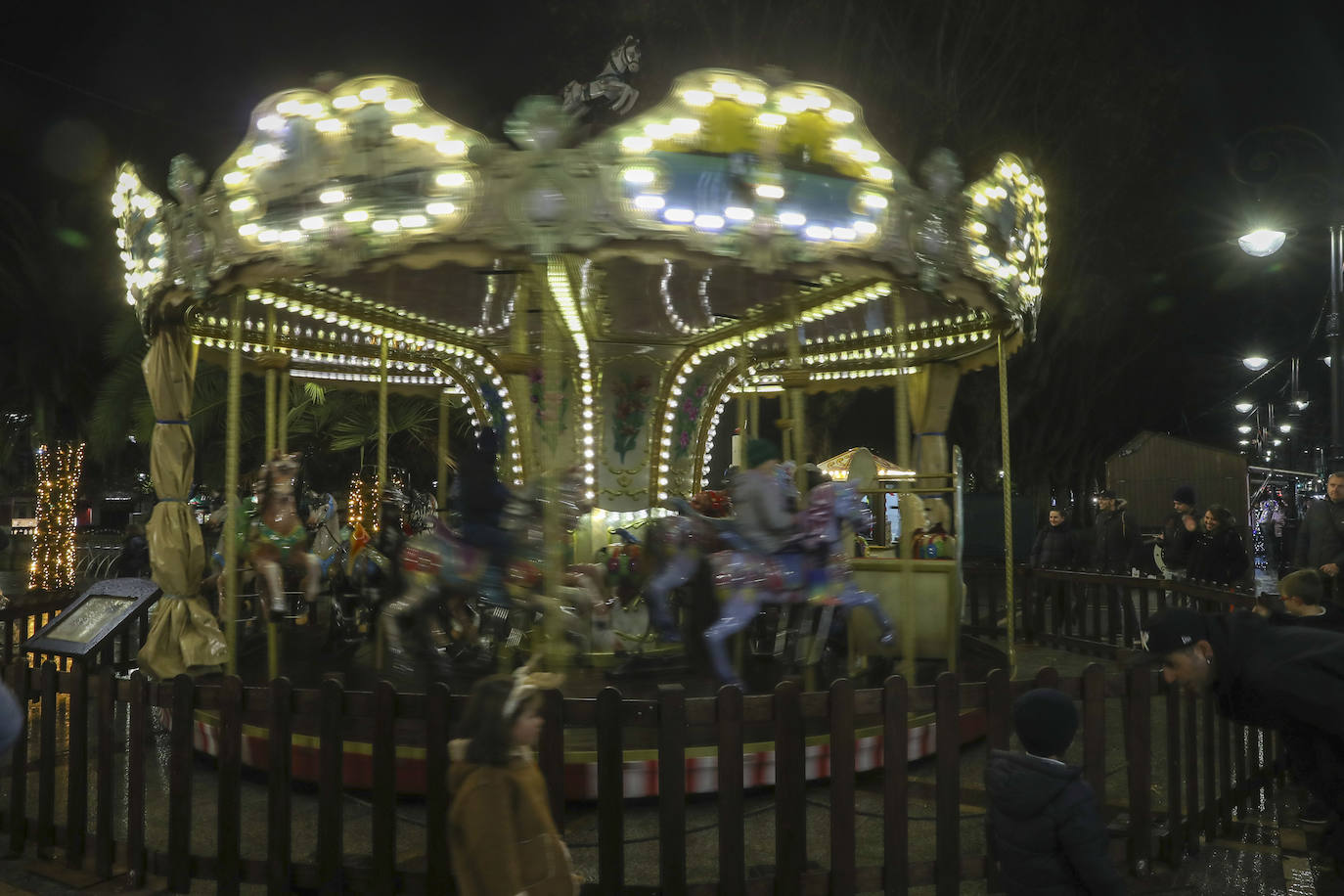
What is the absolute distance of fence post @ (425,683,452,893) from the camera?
11.6ft

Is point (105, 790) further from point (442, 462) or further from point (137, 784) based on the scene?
point (442, 462)

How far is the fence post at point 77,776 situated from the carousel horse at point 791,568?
3274 millimetres

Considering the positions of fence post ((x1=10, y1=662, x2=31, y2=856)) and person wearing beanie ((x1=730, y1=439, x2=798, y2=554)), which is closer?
fence post ((x1=10, y1=662, x2=31, y2=856))

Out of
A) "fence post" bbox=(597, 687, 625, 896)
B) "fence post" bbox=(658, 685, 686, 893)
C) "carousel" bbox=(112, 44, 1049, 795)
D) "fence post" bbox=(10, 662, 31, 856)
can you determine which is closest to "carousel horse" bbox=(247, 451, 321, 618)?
"carousel" bbox=(112, 44, 1049, 795)

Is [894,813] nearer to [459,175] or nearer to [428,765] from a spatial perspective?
[428,765]

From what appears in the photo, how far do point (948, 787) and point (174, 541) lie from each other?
5552 mm

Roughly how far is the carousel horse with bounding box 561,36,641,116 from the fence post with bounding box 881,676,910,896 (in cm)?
355

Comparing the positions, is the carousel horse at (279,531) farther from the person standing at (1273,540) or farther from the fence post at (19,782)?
the person standing at (1273,540)

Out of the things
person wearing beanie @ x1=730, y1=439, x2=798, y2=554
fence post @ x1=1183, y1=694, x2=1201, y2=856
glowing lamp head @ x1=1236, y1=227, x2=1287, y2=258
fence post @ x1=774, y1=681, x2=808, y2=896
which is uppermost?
glowing lamp head @ x1=1236, y1=227, x2=1287, y2=258

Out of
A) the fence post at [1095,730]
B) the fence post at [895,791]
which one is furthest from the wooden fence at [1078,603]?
the fence post at [895,791]

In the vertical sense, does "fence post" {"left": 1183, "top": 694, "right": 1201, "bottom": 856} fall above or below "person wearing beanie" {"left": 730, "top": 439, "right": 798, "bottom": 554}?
below

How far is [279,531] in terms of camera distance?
7555 millimetres

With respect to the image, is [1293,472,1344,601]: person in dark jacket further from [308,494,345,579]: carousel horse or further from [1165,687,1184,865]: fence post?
[308,494,345,579]: carousel horse

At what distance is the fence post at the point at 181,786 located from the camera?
385cm
